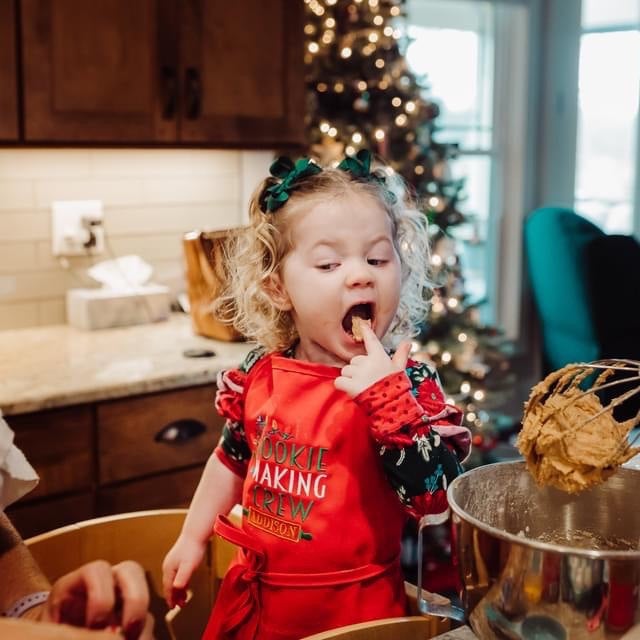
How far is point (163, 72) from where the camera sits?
2.47 metres

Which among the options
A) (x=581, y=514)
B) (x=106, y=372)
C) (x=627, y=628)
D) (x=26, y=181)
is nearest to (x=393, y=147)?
(x=26, y=181)

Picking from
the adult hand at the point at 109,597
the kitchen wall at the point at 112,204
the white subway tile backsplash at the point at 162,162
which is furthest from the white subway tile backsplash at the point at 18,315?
the adult hand at the point at 109,597

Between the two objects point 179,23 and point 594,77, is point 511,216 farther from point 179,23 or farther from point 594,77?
point 179,23

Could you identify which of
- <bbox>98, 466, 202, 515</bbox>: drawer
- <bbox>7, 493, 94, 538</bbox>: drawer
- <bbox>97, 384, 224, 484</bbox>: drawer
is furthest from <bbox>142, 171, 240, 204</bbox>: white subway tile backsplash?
<bbox>7, 493, 94, 538</bbox>: drawer

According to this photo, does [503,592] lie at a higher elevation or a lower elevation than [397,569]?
higher

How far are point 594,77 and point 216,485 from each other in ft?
12.7

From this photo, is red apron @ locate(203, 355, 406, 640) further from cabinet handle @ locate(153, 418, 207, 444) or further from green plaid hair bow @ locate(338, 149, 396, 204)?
cabinet handle @ locate(153, 418, 207, 444)

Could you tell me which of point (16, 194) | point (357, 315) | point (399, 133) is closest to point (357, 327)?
point (357, 315)

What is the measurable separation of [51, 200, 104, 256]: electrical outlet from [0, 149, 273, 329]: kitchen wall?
0.02m

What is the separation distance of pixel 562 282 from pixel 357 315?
8.66 feet

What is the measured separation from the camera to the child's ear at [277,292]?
1340mm

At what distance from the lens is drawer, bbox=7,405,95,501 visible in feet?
6.48

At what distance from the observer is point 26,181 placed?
262 cm

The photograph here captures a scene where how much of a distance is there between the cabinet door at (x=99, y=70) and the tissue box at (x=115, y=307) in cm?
44
